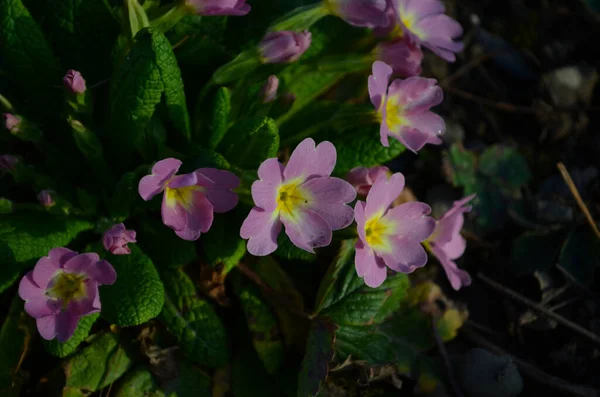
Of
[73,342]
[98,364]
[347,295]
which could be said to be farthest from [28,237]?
[347,295]

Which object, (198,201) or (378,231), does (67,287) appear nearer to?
(198,201)

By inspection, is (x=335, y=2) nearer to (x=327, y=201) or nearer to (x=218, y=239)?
(x=327, y=201)

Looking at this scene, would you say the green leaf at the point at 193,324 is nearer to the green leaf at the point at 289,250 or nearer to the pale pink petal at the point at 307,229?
the green leaf at the point at 289,250

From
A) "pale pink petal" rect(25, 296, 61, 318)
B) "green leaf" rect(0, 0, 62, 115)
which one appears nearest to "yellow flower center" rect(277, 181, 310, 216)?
"pale pink petal" rect(25, 296, 61, 318)

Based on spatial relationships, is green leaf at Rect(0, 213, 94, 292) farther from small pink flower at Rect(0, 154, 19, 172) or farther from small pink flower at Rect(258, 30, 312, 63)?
small pink flower at Rect(258, 30, 312, 63)

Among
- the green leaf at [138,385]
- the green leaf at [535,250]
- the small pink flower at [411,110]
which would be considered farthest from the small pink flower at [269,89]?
the green leaf at [535,250]
